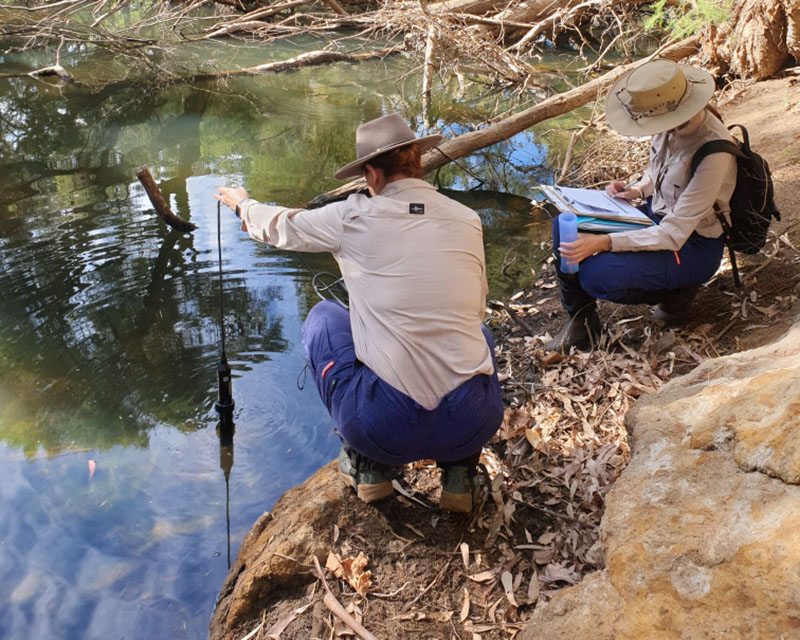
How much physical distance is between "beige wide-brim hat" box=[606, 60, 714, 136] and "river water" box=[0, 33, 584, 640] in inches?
86.0

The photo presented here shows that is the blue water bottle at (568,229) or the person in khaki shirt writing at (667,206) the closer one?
the person in khaki shirt writing at (667,206)

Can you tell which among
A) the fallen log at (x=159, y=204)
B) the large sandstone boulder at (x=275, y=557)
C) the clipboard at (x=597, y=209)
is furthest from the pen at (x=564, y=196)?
the fallen log at (x=159, y=204)

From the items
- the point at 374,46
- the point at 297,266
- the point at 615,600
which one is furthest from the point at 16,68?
the point at 615,600

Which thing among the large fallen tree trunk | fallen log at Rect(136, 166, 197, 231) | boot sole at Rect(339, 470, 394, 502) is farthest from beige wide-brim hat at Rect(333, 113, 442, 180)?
the large fallen tree trunk

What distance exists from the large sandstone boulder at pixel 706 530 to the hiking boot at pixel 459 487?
0.67m

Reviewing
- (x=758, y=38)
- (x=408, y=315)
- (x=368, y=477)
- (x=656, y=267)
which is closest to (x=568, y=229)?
(x=656, y=267)

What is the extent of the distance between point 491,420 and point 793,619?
1.23 m

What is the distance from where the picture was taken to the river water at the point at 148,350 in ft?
9.89

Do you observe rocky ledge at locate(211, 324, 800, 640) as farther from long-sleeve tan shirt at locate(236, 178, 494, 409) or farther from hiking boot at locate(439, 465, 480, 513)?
long-sleeve tan shirt at locate(236, 178, 494, 409)

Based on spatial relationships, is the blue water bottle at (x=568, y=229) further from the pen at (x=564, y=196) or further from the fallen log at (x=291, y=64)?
the fallen log at (x=291, y=64)

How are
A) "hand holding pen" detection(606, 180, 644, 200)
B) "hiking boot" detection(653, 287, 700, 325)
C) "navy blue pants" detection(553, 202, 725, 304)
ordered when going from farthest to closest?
"hand holding pen" detection(606, 180, 644, 200), "hiking boot" detection(653, 287, 700, 325), "navy blue pants" detection(553, 202, 725, 304)

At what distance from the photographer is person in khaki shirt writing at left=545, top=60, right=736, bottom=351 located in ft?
10.0

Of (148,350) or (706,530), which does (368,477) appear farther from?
(148,350)

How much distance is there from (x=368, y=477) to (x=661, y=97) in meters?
2.05
